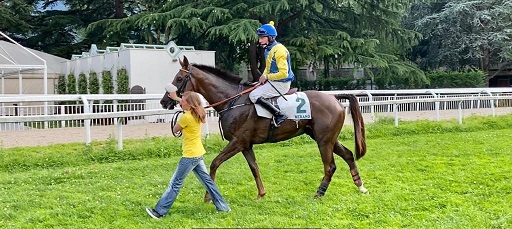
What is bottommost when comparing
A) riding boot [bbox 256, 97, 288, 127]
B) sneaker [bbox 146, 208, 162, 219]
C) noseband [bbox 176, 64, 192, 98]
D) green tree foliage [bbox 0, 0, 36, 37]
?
sneaker [bbox 146, 208, 162, 219]

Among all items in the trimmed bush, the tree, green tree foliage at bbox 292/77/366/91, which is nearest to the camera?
the trimmed bush

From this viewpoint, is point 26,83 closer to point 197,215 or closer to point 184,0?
point 184,0

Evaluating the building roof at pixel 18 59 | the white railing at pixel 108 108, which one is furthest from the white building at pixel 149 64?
the building roof at pixel 18 59

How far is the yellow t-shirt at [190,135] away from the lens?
616cm

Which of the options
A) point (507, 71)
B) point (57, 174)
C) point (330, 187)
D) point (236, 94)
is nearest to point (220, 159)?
point (236, 94)

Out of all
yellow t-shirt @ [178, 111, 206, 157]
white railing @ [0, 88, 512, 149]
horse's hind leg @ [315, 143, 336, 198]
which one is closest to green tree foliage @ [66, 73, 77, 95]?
Answer: white railing @ [0, 88, 512, 149]

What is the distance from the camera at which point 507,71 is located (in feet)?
128

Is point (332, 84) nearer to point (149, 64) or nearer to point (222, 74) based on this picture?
point (149, 64)

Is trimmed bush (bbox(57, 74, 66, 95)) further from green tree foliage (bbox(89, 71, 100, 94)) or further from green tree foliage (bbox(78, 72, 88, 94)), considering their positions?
green tree foliage (bbox(89, 71, 100, 94))

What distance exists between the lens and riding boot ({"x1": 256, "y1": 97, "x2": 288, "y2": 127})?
696cm

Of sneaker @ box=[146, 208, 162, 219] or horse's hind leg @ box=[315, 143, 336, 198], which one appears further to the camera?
horse's hind leg @ box=[315, 143, 336, 198]

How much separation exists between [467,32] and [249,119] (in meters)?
29.0

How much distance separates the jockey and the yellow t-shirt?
1.07 m

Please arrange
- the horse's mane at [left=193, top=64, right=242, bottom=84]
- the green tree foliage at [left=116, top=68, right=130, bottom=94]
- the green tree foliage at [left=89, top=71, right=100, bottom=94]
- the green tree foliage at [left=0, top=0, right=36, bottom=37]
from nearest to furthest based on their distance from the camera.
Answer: the horse's mane at [left=193, top=64, right=242, bottom=84] < the green tree foliage at [left=116, top=68, right=130, bottom=94] < the green tree foliage at [left=89, top=71, right=100, bottom=94] < the green tree foliage at [left=0, top=0, right=36, bottom=37]
